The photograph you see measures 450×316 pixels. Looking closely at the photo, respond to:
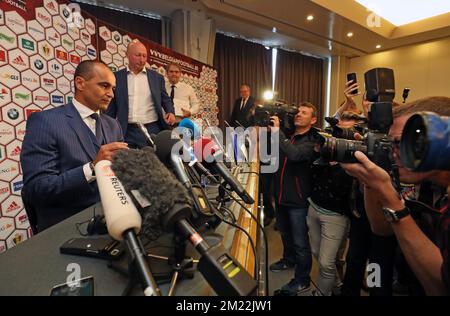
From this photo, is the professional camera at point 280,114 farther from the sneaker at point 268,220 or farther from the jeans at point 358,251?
the sneaker at point 268,220

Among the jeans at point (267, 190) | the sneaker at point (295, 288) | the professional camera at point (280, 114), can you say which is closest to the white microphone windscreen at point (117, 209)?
the professional camera at point (280, 114)

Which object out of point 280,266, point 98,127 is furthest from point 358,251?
point 98,127

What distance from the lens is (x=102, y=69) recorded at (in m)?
1.24

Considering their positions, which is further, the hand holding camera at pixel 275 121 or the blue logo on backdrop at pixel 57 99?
the blue logo on backdrop at pixel 57 99

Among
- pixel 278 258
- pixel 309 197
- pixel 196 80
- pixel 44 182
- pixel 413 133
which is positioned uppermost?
pixel 196 80

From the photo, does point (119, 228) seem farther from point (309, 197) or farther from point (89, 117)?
point (309, 197)

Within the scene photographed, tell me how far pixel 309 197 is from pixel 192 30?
3.35 metres

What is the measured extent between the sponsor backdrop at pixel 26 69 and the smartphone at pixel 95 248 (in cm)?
146

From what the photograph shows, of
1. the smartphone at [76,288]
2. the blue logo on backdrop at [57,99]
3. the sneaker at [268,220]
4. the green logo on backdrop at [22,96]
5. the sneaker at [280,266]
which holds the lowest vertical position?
the sneaker at [280,266]

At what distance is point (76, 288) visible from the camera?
475 mm

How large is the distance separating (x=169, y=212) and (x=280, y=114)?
1.41 m

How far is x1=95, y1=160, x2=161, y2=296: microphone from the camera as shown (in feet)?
1.31

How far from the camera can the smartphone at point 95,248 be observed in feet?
1.88
